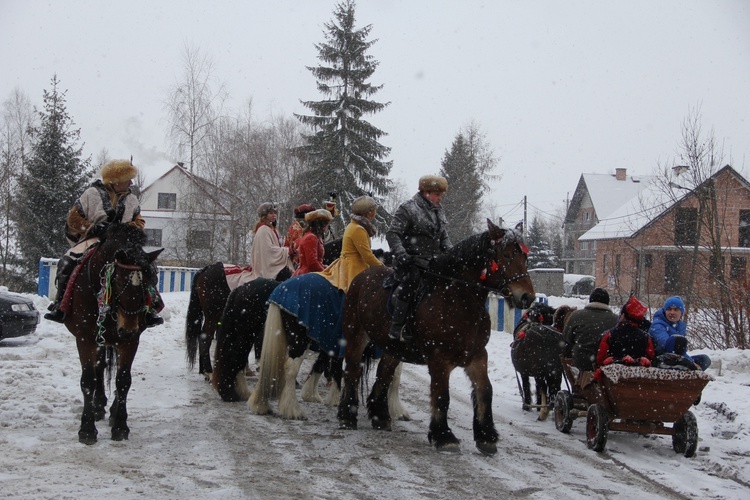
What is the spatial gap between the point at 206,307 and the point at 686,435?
20.8ft

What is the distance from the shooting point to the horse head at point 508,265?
6.02m

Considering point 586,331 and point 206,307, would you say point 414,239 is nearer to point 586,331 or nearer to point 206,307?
point 586,331

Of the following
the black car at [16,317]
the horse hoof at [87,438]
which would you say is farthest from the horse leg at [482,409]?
the black car at [16,317]

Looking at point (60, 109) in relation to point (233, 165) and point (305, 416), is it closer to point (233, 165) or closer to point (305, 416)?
point (233, 165)

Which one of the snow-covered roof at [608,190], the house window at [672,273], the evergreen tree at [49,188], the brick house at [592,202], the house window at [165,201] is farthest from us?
the brick house at [592,202]

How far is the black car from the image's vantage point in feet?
37.3

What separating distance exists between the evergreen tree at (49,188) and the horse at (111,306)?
2353 centimetres

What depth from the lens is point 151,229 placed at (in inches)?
2136

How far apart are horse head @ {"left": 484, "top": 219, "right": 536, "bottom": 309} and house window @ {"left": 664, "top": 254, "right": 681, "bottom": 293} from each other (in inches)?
472

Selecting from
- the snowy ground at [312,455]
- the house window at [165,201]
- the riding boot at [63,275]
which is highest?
the house window at [165,201]

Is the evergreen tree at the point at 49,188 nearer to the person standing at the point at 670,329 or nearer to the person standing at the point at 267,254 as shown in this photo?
the person standing at the point at 267,254

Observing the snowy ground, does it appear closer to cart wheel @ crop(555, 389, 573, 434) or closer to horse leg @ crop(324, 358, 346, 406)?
cart wheel @ crop(555, 389, 573, 434)

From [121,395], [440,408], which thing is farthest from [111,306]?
[440,408]

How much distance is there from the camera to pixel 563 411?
766 cm
